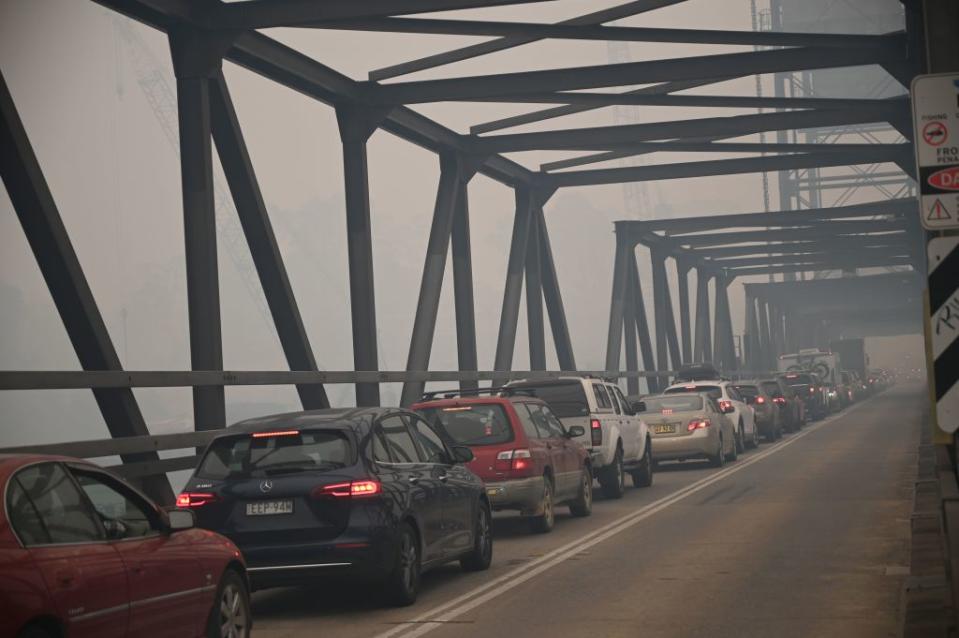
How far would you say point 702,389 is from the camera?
33.4 metres

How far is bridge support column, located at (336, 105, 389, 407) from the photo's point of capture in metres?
24.6

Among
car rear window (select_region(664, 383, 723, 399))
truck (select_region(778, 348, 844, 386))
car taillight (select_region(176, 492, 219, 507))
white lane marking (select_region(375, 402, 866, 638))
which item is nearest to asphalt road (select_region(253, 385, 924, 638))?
white lane marking (select_region(375, 402, 866, 638))

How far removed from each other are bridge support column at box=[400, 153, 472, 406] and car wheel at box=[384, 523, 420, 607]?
12601mm

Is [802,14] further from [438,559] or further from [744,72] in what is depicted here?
[438,559]

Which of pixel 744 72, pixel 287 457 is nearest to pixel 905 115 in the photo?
pixel 744 72

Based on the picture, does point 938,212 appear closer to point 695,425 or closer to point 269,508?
point 269,508

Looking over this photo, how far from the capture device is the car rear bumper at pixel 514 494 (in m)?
16.1

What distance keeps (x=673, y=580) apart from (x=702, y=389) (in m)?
21.6

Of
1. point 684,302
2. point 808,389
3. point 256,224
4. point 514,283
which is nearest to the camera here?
point 256,224

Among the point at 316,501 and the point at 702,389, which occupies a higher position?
the point at 702,389

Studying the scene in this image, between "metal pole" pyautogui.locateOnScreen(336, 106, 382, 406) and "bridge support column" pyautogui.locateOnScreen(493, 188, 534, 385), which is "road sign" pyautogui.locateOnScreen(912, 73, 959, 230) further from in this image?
"bridge support column" pyautogui.locateOnScreen(493, 188, 534, 385)

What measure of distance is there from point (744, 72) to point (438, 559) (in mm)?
14861

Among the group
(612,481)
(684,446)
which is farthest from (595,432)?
(684,446)

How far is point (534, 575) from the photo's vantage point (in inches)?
505
